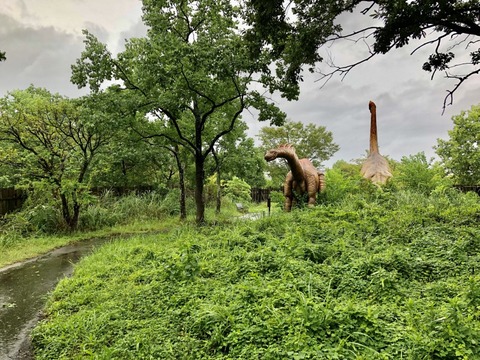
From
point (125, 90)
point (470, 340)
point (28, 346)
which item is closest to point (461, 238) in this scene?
point (470, 340)

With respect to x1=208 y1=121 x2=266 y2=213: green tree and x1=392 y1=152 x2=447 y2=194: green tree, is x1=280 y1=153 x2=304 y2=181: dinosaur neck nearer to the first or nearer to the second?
x1=392 y1=152 x2=447 y2=194: green tree

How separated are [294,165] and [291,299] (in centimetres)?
667

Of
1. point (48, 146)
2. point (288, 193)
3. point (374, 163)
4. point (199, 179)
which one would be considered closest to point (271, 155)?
point (288, 193)

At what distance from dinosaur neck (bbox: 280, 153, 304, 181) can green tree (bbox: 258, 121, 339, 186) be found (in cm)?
1977

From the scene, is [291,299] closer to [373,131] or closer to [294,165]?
[294,165]

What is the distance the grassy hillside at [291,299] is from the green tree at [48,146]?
5.13m

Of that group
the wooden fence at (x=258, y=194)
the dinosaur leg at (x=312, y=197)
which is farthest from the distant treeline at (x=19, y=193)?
the wooden fence at (x=258, y=194)

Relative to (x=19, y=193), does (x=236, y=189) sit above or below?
above

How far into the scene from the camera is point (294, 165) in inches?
388

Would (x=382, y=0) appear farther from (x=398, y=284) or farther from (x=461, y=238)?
(x=398, y=284)

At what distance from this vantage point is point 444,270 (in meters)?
4.12

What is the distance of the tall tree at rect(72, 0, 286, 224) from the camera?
8.32m

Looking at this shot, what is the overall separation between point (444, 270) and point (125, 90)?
9.10 m

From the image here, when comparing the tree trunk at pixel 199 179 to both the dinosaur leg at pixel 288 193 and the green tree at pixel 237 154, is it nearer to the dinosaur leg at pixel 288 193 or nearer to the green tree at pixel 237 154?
the dinosaur leg at pixel 288 193
